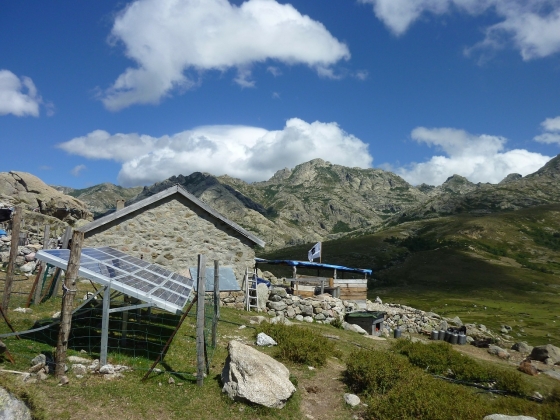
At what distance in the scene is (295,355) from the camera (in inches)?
490

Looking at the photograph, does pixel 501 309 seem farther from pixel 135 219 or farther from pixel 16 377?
pixel 16 377

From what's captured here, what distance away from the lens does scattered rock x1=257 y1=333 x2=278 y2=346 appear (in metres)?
13.8

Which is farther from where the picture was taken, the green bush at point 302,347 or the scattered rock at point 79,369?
the green bush at point 302,347

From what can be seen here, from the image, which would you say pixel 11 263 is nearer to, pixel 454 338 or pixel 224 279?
pixel 224 279

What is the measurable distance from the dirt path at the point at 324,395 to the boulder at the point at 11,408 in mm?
5930

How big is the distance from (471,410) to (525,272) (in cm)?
11177

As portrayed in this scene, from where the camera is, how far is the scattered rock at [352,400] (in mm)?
9977

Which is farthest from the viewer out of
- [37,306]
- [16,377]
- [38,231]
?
[38,231]

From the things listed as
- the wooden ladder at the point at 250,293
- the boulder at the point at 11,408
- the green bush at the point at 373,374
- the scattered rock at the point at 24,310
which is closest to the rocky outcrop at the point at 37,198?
the wooden ladder at the point at 250,293

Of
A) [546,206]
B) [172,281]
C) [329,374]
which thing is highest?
[546,206]

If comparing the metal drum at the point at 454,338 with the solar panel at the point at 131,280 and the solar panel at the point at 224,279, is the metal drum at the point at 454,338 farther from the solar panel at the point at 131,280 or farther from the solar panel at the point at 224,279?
the solar panel at the point at 131,280

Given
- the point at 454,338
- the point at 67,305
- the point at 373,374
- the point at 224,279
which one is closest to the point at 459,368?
the point at 373,374

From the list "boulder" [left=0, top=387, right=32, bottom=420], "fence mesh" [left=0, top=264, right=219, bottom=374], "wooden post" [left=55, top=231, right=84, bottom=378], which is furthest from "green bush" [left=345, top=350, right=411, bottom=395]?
"boulder" [left=0, top=387, right=32, bottom=420]

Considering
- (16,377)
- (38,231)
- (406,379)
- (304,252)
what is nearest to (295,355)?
(406,379)
